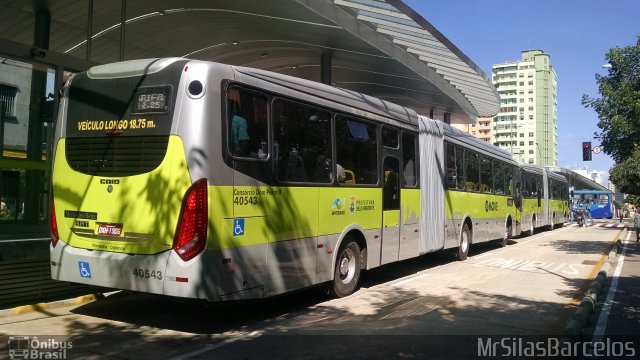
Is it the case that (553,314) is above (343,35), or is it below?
below

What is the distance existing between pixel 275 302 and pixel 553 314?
4232 mm

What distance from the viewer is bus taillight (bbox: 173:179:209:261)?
18.3 ft

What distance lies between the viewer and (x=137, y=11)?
38.0 ft

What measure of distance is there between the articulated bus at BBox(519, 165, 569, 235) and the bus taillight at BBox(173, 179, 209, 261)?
1794 cm

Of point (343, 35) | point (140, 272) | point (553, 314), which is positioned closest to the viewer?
point (140, 272)

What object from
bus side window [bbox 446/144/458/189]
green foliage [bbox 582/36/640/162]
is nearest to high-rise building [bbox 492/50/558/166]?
green foliage [bbox 582/36/640/162]

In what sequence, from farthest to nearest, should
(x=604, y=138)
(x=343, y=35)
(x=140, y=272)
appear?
(x=604, y=138) → (x=343, y=35) → (x=140, y=272)

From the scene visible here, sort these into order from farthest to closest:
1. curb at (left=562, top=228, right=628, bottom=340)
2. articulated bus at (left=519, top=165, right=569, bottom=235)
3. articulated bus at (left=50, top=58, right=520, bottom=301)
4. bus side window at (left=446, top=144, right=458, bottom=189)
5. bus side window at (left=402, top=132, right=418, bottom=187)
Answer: articulated bus at (left=519, top=165, right=569, bottom=235)
bus side window at (left=446, top=144, right=458, bottom=189)
bus side window at (left=402, top=132, right=418, bottom=187)
curb at (left=562, top=228, right=628, bottom=340)
articulated bus at (left=50, top=58, right=520, bottom=301)

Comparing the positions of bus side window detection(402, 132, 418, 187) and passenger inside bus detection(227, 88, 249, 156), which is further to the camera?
bus side window detection(402, 132, 418, 187)

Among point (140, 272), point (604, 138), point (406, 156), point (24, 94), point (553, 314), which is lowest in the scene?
point (553, 314)

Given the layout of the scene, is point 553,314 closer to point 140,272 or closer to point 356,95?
point 356,95

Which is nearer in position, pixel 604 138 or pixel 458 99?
pixel 458 99

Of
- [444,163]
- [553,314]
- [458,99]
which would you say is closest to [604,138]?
[458,99]

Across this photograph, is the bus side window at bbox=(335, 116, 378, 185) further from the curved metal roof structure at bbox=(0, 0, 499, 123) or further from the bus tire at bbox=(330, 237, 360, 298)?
the curved metal roof structure at bbox=(0, 0, 499, 123)
